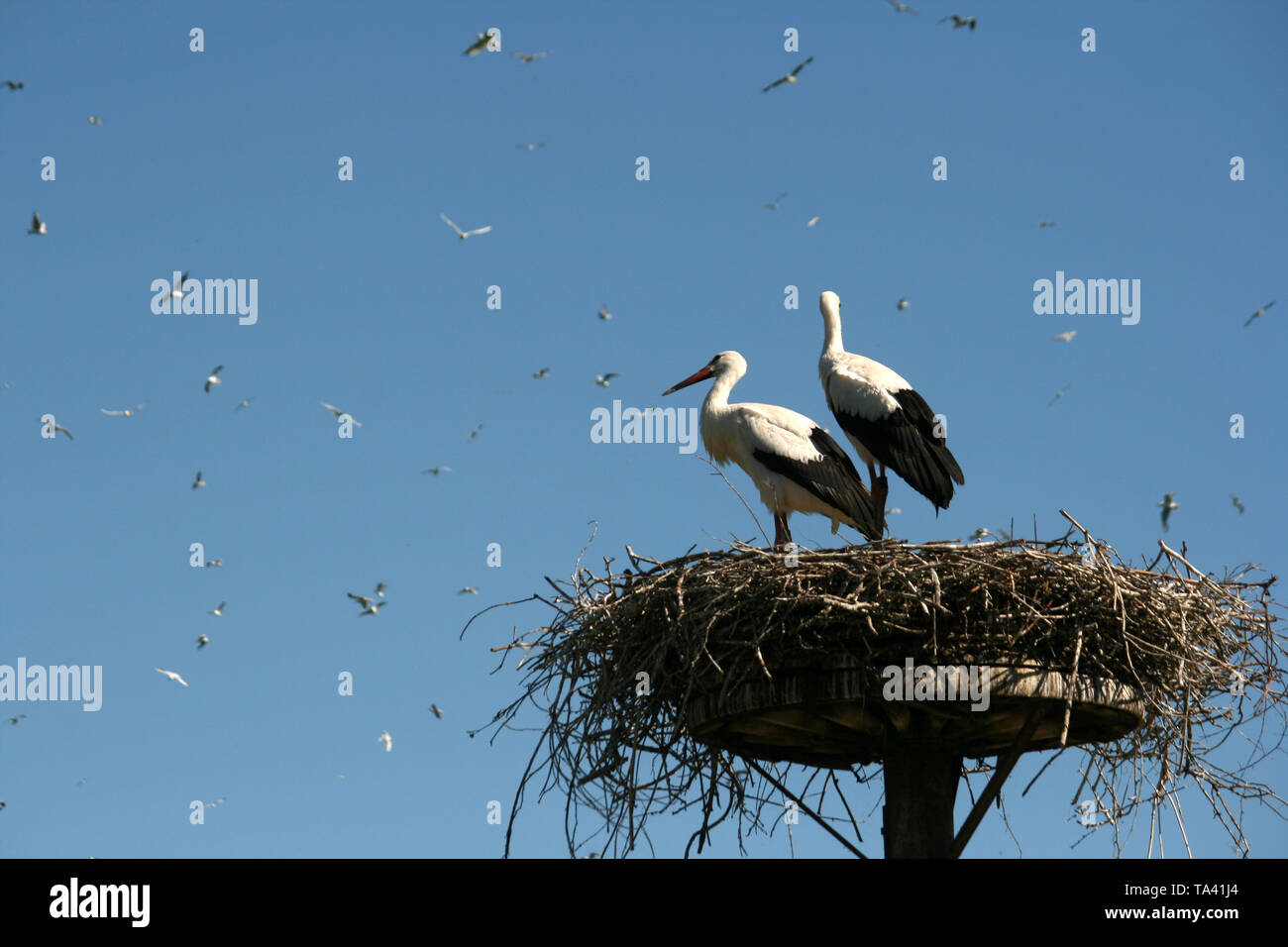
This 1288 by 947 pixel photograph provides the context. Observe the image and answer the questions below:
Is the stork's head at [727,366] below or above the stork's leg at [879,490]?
above

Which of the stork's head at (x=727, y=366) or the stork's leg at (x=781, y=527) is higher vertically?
the stork's head at (x=727, y=366)

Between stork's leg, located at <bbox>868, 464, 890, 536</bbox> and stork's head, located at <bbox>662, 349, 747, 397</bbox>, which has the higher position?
stork's head, located at <bbox>662, 349, 747, 397</bbox>

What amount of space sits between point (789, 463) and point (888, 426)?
0.89 metres

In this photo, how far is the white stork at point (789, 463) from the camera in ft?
39.7

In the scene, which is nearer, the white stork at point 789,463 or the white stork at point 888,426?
the white stork at point 888,426

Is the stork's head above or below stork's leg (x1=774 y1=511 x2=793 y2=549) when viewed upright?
above

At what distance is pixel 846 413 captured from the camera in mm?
12094

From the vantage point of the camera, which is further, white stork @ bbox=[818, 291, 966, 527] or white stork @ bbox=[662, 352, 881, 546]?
white stork @ bbox=[662, 352, 881, 546]

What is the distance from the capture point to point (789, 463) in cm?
1220

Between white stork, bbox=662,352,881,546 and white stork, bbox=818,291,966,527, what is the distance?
0.82 feet

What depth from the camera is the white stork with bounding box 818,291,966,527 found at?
11.5 meters

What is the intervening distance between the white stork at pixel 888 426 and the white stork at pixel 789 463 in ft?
0.82
